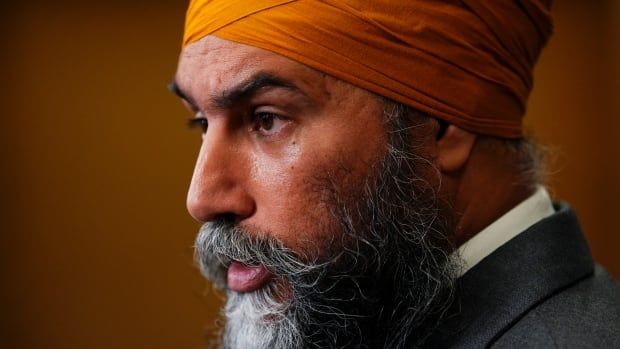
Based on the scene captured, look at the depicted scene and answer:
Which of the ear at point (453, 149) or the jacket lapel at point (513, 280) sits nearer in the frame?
the jacket lapel at point (513, 280)

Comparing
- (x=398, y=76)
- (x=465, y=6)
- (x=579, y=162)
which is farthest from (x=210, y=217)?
(x=579, y=162)

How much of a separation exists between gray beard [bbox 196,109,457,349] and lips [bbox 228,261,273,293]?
0.01 m

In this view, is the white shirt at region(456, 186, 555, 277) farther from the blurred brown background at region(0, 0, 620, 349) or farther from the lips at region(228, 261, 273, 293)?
the blurred brown background at region(0, 0, 620, 349)

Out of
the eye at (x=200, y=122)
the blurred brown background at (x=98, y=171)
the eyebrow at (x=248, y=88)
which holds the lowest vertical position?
the blurred brown background at (x=98, y=171)

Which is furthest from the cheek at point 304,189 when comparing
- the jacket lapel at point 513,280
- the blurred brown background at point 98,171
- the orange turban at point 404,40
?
the blurred brown background at point 98,171

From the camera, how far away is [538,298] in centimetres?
87

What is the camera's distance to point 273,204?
899mm

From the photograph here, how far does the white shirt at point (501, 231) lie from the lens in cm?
97

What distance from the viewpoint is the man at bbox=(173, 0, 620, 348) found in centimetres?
90

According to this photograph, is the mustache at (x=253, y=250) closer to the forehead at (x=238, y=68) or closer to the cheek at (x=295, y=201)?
the cheek at (x=295, y=201)

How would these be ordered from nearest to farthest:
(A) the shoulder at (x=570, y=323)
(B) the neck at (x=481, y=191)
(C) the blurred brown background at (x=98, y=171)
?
1. (A) the shoulder at (x=570, y=323)
2. (B) the neck at (x=481, y=191)
3. (C) the blurred brown background at (x=98, y=171)

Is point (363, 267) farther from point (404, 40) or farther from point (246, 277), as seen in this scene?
point (404, 40)

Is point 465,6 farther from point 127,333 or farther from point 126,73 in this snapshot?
point 127,333

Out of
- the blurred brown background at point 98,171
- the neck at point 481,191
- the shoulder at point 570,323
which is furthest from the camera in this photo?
the blurred brown background at point 98,171
